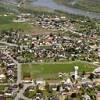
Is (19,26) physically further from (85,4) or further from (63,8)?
(85,4)

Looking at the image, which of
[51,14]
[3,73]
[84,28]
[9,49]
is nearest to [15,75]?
[3,73]

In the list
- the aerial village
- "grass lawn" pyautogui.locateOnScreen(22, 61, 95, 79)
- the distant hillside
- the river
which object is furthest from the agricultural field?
"grass lawn" pyautogui.locateOnScreen(22, 61, 95, 79)

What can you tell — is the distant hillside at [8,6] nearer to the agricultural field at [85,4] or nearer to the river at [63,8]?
the river at [63,8]

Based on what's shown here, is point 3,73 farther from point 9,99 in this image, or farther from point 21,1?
point 21,1

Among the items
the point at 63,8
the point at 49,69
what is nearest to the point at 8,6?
the point at 63,8

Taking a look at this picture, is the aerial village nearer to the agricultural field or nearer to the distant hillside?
the distant hillside

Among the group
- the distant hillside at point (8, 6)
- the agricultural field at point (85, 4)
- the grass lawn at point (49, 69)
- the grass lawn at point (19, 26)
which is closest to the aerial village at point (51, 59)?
the grass lawn at point (49, 69)

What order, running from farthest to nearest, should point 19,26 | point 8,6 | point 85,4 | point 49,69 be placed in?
point 85,4 < point 8,6 < point 19,26 < point 49,69
